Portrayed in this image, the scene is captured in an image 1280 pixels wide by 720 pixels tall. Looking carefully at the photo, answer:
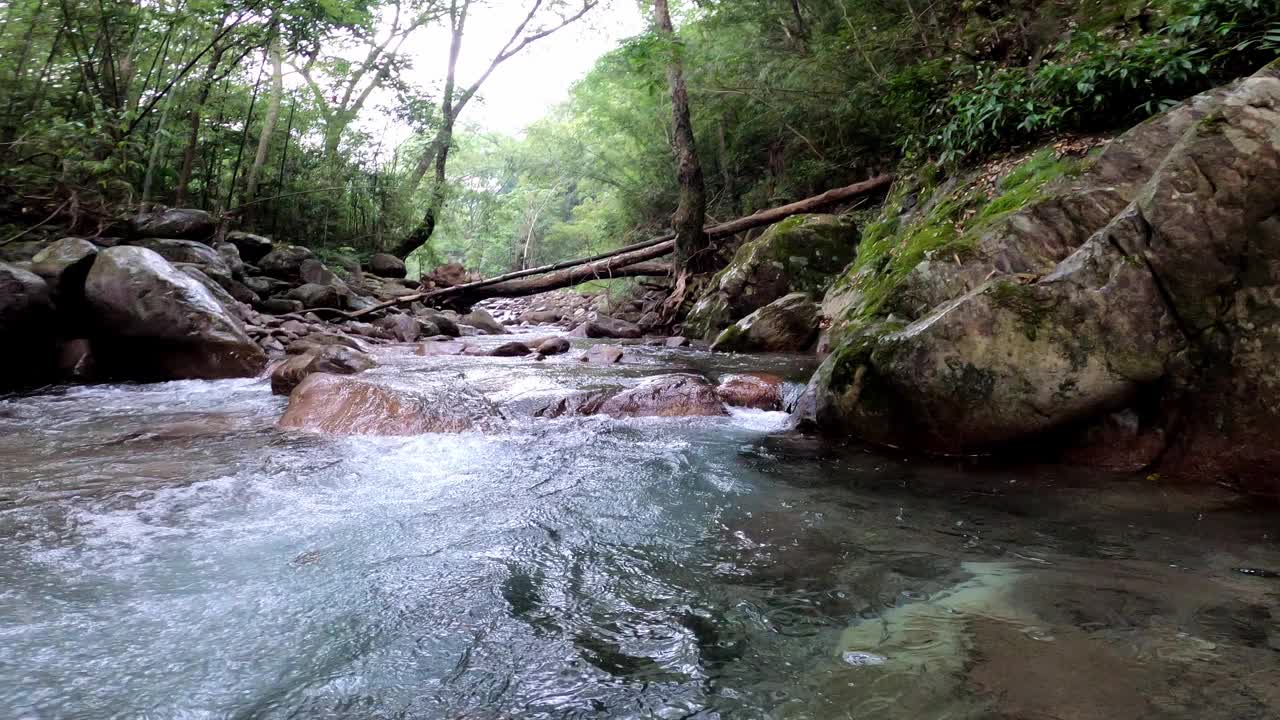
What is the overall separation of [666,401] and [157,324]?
5277mm

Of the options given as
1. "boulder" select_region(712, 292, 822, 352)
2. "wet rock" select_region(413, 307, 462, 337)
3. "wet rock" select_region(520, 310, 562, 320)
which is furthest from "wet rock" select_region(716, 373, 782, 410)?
"wet rock" select_region(520, 310, 562, 320)

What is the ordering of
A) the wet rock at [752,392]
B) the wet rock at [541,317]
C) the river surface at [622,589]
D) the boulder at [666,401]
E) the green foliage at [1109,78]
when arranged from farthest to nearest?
the wet rock at [541,317]
the wet rock at [752,392]
the boulder at [666,401]
the green foliage at [1109,78]
the river surface at [622,589]

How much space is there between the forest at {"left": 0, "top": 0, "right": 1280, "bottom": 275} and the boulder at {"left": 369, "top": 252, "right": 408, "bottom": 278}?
0.46 metres

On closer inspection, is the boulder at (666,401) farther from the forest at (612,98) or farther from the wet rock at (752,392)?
the forest at (612,98)

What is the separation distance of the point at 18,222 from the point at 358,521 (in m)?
8.09

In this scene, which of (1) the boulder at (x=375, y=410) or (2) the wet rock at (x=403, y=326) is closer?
(1) the boulder at (x=375, y=410)

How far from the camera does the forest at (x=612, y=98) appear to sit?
6.39 m

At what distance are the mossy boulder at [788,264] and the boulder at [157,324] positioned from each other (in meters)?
6.64

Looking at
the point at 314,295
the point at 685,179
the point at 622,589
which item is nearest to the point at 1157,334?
the point at 622,589

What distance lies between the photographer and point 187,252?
30.9 ft

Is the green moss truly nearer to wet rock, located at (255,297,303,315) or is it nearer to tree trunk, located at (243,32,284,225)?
wet rock, located at (255,297,303,315)

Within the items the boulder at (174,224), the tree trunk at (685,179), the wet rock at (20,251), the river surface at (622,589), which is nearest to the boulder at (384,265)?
the boulder at (174,224)

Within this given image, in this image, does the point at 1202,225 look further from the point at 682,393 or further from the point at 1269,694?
the point at 682,393

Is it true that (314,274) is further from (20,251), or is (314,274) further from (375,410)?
(375,410)
